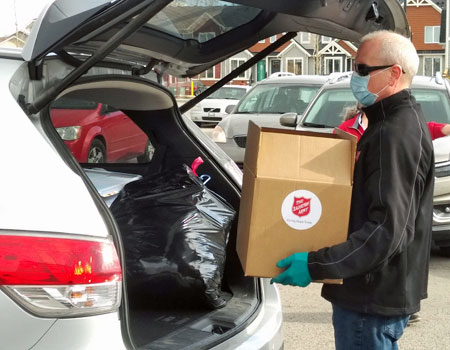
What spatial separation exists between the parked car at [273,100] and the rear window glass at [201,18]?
769 cm

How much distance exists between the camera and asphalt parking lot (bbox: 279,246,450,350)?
4867mm

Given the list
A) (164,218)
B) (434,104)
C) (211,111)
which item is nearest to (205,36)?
(164,218)

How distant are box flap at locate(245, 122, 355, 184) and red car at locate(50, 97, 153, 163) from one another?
698 cm

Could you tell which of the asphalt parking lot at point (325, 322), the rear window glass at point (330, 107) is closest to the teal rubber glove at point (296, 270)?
the asphalt parking lot at point (325, 322)

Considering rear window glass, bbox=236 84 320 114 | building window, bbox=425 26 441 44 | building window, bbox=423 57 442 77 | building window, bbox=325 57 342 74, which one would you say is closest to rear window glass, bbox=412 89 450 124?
rear window glass, bbox=236 84 320 114

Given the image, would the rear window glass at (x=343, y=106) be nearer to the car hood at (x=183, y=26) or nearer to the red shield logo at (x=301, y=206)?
the car hood at (x=183, y=26)

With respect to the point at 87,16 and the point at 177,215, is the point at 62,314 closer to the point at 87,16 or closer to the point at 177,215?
the point at 87,16

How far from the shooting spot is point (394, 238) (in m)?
2.53

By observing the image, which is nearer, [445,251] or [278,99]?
[445,251]

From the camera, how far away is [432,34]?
68.4 meters

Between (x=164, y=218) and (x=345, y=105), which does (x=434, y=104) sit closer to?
(x=345, y=105)

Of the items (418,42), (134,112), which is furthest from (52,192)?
(418,42)

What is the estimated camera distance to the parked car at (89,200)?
215 cm

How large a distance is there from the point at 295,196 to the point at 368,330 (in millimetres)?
591
